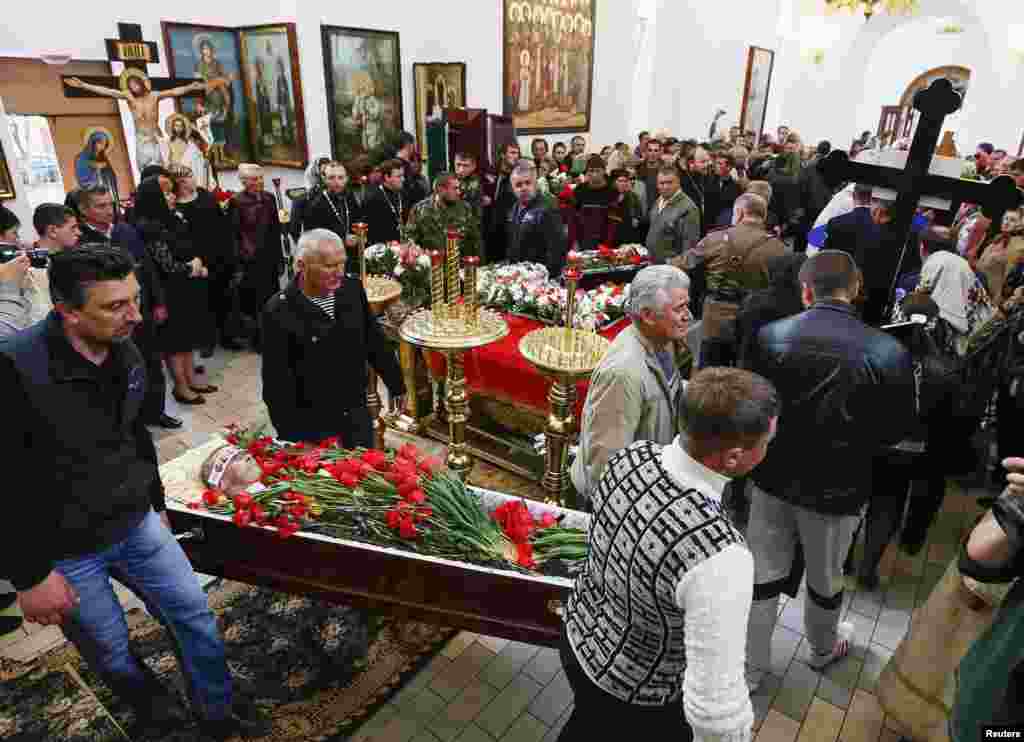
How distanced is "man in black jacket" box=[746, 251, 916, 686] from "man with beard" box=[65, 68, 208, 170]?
301 inches

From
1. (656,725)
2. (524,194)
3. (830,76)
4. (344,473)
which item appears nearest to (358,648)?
(344,473)

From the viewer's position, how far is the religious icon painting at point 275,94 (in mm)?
8133

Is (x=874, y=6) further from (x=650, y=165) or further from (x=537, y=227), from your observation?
(x=537, y=227)

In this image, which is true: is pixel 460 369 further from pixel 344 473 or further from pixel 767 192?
pixel 767 192

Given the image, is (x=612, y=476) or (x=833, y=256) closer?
(x=612, y=476)

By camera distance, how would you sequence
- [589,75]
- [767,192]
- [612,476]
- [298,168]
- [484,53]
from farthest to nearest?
1. [589,75]
2. [484,53]
3. [298,168]
4. [767,192]
5. [612,476]

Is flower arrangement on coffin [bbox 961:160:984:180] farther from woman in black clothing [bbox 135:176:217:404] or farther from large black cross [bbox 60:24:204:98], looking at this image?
large black cross [bbox 60:24:204:98]

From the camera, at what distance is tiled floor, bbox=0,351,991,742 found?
2.79 meters

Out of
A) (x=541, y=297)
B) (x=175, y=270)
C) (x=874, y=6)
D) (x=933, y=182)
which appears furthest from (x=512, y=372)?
(x=874, y=6)

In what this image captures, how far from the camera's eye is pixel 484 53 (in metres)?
10.6

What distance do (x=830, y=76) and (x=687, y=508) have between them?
72.6ft

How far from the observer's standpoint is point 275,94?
8.45 m

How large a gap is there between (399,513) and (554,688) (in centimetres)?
116

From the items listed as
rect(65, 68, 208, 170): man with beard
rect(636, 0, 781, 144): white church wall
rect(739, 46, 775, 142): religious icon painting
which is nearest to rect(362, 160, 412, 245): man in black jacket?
rect(65, 68, 208, 170): man with beard
